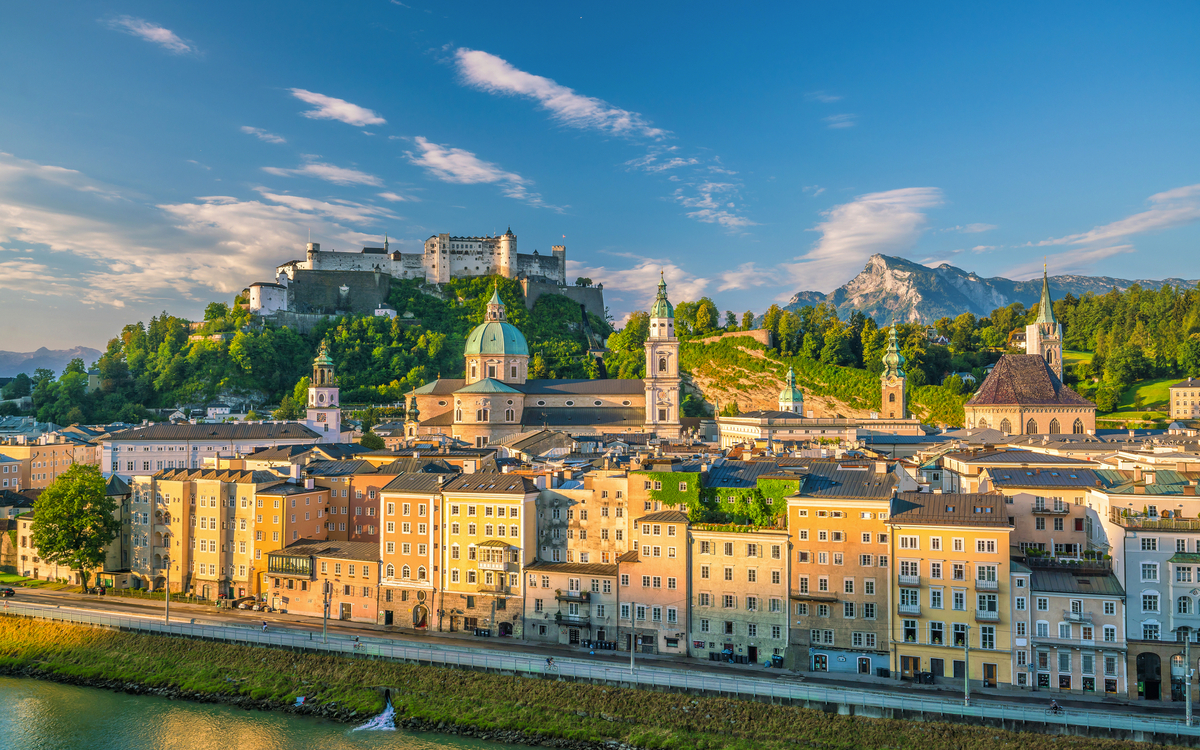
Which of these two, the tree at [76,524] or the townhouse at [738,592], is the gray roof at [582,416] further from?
the townhouse at [738,592]

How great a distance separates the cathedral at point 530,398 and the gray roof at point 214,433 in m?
12.2

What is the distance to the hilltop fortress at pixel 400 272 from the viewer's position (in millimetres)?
134250

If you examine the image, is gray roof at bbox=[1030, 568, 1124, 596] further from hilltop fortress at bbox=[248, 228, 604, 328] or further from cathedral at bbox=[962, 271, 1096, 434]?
hilltop fortress at bbox=[248, 228, 604, 328]

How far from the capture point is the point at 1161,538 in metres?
33.8

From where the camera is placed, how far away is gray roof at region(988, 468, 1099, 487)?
127 feet

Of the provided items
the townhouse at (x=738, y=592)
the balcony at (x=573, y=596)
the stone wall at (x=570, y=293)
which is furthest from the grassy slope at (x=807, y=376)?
the balcony at (x=573, y=596)

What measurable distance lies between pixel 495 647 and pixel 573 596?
4192 millimetres

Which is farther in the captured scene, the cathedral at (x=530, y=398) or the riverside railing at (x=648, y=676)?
the cathedral at (x=530, y=398)

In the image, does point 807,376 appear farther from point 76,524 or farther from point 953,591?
point 76,524

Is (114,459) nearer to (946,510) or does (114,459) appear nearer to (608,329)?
(946,510)

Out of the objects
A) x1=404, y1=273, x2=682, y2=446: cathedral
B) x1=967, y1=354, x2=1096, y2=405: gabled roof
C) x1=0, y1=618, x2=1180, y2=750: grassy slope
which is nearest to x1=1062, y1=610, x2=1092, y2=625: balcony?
x1=0, y1=618, x2=1180, y2=750: grassy slope

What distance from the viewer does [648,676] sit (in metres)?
34.7

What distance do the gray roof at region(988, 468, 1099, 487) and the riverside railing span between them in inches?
421

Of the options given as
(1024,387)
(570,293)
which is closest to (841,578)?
(1024,387)
